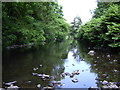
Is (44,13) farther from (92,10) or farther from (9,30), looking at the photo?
(92,10)

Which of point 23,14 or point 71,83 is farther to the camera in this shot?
point 23,14

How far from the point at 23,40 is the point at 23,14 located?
3030mm

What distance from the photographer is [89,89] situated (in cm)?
376

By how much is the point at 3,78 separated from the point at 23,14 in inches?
366

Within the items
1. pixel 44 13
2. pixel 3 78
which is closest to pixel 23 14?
pixel 44 13

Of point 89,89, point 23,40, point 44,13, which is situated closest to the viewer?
point 89,89

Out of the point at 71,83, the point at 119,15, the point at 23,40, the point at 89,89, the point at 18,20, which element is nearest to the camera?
Result: the point at 89,89

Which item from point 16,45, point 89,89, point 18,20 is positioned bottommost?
point 89,89

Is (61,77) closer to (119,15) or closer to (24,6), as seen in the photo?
(119,15)

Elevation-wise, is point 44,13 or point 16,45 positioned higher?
point 44,13

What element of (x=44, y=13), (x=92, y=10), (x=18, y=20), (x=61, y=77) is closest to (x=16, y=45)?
(x=18, y=20)

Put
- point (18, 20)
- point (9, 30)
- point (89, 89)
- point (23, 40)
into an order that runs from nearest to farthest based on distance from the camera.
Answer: point (89, 89) < point (9, 30) < point (18, 20) < point (23, 40)

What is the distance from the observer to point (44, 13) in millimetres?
16969

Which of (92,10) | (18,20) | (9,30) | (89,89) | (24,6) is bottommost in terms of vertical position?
(89,89)
